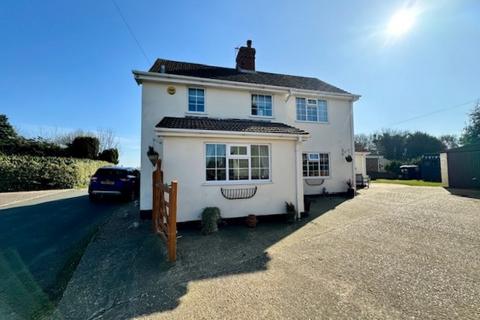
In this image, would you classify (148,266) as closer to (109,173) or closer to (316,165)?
(109,173)

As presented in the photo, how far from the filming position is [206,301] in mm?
3475

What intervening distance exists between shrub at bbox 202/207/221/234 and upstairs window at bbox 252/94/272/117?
6.27 m

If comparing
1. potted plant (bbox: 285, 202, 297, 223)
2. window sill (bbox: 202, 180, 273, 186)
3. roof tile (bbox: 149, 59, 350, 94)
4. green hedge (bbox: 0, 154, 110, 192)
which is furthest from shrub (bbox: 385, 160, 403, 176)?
green hedge (bbox: 0, 154, 110, 192)

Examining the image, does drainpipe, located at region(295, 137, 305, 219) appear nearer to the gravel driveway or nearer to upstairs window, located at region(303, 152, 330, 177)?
the gravel driveway

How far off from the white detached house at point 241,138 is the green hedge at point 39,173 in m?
14.9

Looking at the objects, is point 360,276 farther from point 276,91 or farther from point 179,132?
point 276,91

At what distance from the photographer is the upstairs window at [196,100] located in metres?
10.5

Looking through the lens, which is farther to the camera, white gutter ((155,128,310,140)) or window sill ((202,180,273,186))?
window sill ((202,180,273,186))

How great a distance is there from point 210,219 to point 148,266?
2.62 m

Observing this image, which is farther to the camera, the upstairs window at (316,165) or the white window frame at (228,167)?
the upstairs window at (316,165)

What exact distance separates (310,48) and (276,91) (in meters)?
2.90

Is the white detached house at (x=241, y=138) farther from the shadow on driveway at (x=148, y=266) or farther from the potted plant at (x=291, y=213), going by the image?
the shadow on driveway at (x=148, y=266)

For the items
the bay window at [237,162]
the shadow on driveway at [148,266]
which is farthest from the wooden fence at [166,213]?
the bay window at [237,162]

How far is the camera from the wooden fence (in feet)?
16.3
